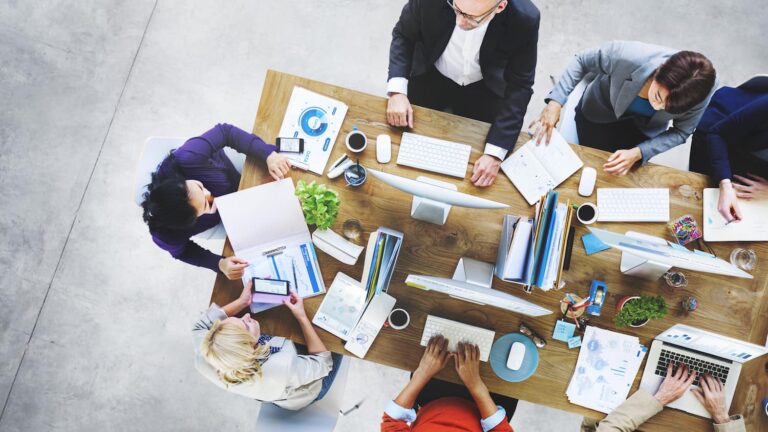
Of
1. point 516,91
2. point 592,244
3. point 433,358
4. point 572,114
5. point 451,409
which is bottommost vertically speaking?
point 451,409

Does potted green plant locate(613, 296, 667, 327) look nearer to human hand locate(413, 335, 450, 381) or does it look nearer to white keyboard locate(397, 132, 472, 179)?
human hand locate(413, 335, 450, 381)

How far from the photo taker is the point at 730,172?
197cm

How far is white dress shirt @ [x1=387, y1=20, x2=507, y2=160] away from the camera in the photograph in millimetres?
1887

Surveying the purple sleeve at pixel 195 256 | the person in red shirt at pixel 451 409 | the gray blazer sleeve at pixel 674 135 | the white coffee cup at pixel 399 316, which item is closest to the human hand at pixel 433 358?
the person in red shirt at pixel 451 409

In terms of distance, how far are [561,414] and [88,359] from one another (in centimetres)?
272

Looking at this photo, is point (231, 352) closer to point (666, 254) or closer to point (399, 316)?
point (399, 316)

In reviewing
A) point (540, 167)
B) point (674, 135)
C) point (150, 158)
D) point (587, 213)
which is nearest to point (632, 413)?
point (587, 213)

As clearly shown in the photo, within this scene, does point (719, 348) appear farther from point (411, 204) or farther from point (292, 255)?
point (292, 255)

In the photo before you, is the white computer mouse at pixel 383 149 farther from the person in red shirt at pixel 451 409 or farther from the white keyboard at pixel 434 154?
the person in red shirt at pixel 451 409

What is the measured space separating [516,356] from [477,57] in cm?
127

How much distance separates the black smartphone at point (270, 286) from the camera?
178 cm

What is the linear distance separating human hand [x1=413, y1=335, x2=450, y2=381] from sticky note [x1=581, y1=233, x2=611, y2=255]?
2.25 feet

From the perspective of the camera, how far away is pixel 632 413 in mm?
1760

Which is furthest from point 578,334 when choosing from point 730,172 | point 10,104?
point 10,104
